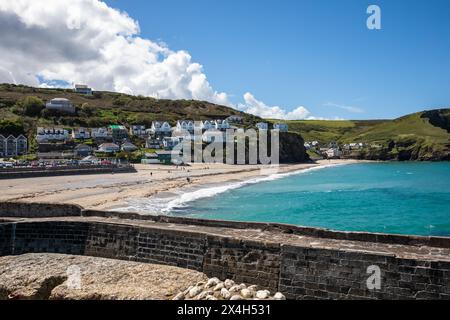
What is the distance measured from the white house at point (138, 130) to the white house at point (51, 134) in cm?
1805

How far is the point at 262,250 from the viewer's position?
9.55 meters

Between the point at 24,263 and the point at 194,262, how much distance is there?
501cm

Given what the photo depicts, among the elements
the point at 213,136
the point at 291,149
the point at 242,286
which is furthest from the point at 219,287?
the point at 291,149

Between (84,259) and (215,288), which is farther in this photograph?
(84,259)

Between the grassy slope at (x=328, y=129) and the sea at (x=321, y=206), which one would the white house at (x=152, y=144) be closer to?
the sea at (x=321, y=206)

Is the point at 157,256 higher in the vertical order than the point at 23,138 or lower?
lower

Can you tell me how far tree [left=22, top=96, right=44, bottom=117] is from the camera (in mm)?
86463

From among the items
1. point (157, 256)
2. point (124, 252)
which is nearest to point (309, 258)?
point (157, 256)

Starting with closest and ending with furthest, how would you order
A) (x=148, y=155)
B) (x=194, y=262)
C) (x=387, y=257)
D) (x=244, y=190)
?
(x=387, y=257), (x=194, y=262), (x=244, y=190), (x=148, y=155)

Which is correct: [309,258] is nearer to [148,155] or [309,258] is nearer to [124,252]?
[124,252]

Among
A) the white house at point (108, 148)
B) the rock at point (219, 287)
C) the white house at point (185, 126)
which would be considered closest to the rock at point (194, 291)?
the rock at point (219, 287)

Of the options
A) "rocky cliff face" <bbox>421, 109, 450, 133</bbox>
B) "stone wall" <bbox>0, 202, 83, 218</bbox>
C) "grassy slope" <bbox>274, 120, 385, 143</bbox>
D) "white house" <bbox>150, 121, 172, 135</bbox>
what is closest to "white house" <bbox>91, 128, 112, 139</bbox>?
"white house" <bbox>150, 121, 172, 135</bbox>

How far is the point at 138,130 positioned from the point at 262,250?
85.7 m

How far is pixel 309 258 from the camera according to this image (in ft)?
29.2
